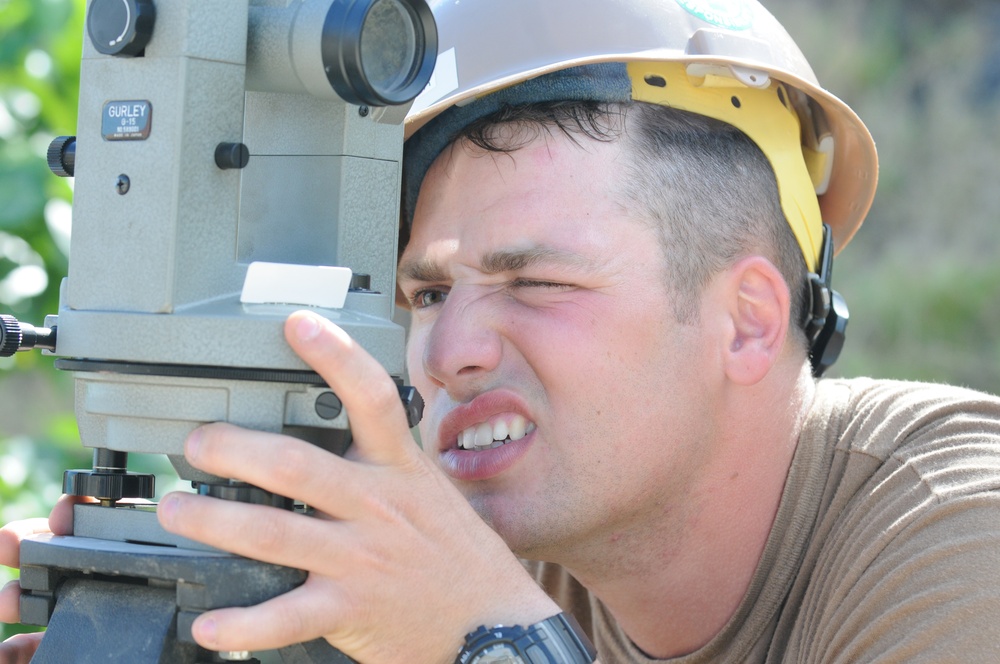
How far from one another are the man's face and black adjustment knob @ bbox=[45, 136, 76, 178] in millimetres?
728

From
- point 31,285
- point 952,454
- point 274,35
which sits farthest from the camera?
point 31,285

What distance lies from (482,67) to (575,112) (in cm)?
19

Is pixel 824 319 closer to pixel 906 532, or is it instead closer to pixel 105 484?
pixel 906 532

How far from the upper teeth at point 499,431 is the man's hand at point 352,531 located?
0.50 meters

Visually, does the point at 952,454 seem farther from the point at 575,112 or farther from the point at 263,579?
the point at 263,579

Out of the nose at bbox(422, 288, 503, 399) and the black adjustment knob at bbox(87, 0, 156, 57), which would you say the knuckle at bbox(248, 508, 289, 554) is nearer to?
the black adjustment knob at bbox(87, 0, 156, 57)

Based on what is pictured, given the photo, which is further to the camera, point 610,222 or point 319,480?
point 610,222

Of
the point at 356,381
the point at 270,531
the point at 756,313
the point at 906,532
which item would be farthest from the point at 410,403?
the point at 756,313

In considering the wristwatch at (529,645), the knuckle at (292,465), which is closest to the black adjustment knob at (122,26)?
the knuckle at (292,465)

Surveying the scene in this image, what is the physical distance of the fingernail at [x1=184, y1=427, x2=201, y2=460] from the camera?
1137mm

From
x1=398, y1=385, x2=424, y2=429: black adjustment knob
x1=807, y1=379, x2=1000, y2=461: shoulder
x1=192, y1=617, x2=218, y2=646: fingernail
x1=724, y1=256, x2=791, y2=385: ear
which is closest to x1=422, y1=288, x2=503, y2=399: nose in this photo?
x1=724, y1=256, x2=791, y2=385: ear

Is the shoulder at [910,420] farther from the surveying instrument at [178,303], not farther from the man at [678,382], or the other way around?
the surveying instrument at [178,303]

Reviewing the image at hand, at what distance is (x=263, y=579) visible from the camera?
1.14 meters

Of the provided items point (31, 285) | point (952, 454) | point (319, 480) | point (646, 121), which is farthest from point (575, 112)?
point (31, 285)
